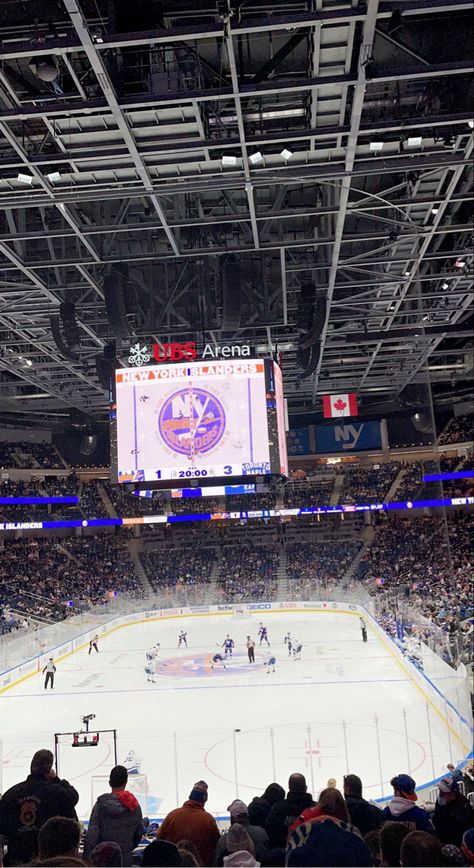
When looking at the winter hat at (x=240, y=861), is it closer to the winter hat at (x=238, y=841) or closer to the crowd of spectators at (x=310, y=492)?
the winter hat at (x=238, y=841)

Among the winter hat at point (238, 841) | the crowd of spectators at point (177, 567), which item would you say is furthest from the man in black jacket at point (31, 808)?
the crowd of spectators at point (177, 567)

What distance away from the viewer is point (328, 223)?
37.5 feet

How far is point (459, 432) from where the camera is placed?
19.5 ft

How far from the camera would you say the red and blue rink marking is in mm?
16250

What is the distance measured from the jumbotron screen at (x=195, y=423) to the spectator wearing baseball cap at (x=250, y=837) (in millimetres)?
5156

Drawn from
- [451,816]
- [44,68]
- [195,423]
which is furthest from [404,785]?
[44,68]

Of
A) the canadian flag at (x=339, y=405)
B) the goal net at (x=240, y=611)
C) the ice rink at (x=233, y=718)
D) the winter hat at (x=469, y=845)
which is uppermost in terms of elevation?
the canadian flag at (x=339, y=405)

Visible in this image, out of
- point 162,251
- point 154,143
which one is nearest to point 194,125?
point 154,143

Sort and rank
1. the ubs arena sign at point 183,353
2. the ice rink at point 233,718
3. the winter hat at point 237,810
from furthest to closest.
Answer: the ubs arena sign at point 183,353, the ice rink at point 233,718, the winter hat at point 237,810

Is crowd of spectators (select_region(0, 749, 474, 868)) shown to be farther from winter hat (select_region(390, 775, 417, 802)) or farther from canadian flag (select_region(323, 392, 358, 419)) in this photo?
canadian flag (select_region(323, 392, 358, 419))

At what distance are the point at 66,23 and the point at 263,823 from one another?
7.26 metres

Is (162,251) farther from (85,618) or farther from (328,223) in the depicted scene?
(85,618)

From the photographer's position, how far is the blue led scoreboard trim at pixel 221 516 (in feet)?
76.3

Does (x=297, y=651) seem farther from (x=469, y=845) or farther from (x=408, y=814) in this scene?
(x=469, y=845)
